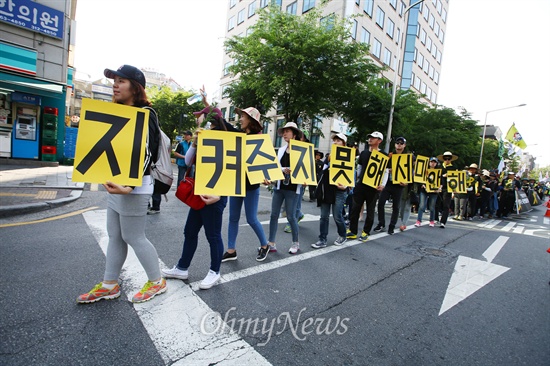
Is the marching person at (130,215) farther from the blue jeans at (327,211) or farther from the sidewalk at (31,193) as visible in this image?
the blue jeans at (327,211)

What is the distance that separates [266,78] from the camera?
14.8 metres

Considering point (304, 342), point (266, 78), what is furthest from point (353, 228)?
point (266, 78)

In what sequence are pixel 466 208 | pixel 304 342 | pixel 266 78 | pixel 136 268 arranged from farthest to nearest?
pixel 266 78
pixel 466 208
pixel 136 268
pixel 304 342

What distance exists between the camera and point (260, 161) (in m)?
3.61

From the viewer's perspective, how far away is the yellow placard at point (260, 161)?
11.7 ft

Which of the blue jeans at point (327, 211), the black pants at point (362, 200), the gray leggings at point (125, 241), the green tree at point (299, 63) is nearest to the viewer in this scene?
the gray leggings at point (125, 241)

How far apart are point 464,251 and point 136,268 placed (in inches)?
229

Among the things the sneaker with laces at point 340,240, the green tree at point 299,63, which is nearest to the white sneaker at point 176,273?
the sneaker with laces at point 340,240

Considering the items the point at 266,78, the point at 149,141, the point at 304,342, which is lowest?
the point at 304,342

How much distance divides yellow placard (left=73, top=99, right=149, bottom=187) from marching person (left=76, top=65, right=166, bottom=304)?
80 mm

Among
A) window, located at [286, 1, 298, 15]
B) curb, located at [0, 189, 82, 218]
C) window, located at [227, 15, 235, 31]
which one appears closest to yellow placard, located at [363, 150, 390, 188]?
curb, located at [0, 189, 82, 218]

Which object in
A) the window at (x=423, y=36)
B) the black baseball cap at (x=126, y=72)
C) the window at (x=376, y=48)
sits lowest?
the black baseball cap at (x=126, y=72)

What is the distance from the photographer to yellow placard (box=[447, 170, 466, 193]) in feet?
27.5

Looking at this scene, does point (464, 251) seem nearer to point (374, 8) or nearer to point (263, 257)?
point (263, 257)
